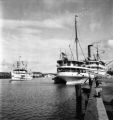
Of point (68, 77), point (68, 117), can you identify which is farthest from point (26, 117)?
point (68, 77)

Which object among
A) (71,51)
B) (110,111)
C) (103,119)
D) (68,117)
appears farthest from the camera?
(71,51)

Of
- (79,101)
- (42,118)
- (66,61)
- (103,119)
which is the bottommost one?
(42,118)

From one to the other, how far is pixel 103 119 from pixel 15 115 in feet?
57.2

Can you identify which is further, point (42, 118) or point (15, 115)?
point (15, 115)

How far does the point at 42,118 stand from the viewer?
66.3 ft

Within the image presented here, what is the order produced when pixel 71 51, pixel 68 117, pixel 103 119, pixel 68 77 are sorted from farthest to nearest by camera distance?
pixel 71 51 < pixel 68 77 < pixel 68 117 < pixel 103 119

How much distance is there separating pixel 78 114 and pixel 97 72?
216 ft

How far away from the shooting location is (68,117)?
65.5ft

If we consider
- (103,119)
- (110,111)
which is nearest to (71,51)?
(110,111)

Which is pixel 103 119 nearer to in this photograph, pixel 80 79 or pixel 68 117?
pixel 68 117

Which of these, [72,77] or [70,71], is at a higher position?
[70,71]

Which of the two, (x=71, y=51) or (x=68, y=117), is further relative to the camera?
(x=71, y=51)

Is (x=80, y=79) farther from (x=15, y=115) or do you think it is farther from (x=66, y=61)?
(x=15, y=115)

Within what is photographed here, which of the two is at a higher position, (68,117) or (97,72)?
(97,72)
